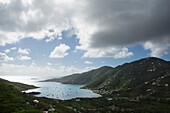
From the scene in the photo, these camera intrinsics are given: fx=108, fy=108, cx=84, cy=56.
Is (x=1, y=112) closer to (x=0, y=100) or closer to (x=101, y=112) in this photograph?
(x=0, y=100)

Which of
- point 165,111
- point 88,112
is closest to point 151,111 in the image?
point 165,111

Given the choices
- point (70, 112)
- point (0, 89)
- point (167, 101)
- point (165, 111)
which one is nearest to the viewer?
point (0, 89)

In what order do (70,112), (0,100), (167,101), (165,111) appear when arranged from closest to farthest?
(0,100) < (70,112) < (165,111) < (167,101)

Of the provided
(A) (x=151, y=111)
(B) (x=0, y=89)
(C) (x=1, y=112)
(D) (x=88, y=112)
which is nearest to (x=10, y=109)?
(C) (x=1, y=112)

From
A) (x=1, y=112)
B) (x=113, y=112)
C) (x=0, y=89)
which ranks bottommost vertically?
(x=113, y=112)

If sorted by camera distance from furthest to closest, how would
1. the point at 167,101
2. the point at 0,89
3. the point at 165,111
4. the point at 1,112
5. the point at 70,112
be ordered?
the point at 167,101
the point at 165,111
the point at 70,112
the point at 0,89
the point at 1,112

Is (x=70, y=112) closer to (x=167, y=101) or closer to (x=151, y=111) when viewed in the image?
(x=151, y=111)

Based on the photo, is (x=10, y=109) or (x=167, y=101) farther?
(x=167, y=101)

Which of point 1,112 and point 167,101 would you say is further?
point 167,101

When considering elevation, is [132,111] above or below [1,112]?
below
